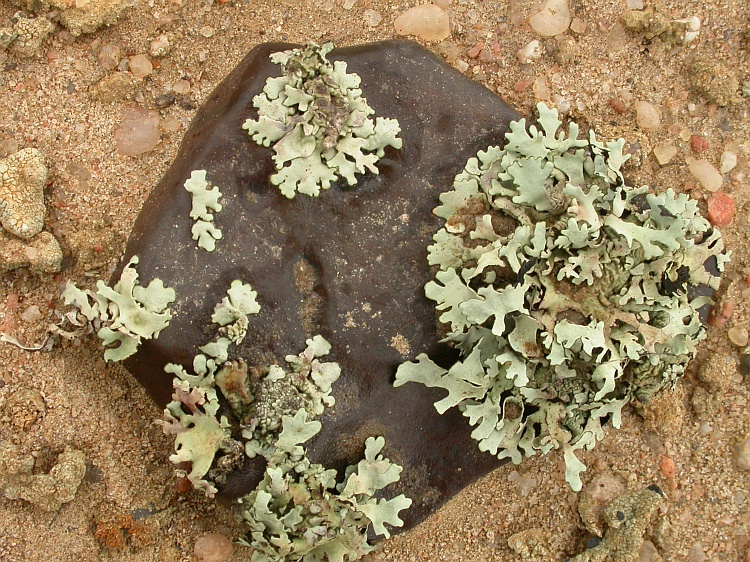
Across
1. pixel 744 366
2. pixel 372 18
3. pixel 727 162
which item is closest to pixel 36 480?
pixel 372 18

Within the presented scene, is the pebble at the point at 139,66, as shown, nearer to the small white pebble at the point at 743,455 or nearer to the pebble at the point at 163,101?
the pebble at the point at 163,101

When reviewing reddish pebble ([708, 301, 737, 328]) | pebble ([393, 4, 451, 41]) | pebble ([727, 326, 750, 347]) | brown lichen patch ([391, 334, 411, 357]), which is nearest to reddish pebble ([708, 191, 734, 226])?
reddish pebble ([708, 301, 737, 328])

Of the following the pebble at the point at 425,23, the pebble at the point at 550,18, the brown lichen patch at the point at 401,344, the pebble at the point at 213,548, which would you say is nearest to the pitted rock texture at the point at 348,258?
the brown lichen patch at the point at 401,344

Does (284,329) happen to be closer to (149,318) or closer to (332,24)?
(149,318)

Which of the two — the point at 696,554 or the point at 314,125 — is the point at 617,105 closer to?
the point at 314,125

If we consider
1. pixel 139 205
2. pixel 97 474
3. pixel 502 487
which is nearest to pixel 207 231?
pixel 139 205

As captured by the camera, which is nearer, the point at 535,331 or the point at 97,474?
the point at 535,331
